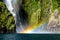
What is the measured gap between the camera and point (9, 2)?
33.5 ft

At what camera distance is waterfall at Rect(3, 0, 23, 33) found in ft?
33.1

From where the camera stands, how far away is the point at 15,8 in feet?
33.4

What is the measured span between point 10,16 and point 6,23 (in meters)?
0.46

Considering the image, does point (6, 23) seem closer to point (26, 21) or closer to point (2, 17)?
point (2, 17)

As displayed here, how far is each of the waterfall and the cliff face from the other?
0.31 meters

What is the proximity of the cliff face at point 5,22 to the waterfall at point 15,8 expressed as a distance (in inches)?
12.1

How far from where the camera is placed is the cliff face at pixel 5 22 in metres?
9.80

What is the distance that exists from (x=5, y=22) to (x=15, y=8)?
99 cm

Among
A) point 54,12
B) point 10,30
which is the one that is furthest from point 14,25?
point 54,12

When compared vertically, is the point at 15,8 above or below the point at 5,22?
above

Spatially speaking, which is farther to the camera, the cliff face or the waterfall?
the waterfall

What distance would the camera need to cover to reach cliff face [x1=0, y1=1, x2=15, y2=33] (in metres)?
9.80

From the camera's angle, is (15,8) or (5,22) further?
(15,8)

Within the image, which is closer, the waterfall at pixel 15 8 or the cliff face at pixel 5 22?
the cliff face at pixel 5 22
